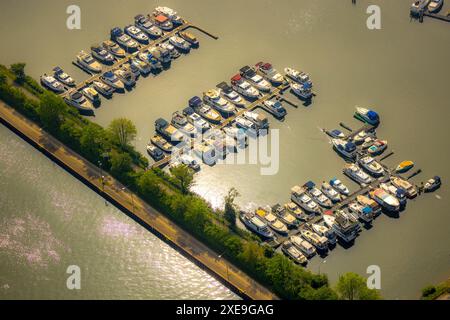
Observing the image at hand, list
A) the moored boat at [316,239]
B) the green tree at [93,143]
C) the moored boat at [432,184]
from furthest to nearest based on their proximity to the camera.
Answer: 1. the green tree at [93,143]
2. the moored boat at [432,184]
3. the moored boat at [316,239]

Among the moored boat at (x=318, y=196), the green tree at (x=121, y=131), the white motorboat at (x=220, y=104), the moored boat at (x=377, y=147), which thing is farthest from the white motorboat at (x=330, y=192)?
the green tree at (x=121, y=131)

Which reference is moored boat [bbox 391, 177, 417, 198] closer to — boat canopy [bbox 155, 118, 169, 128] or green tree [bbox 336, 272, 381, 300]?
green tree [bbox 336, 272, 381, 300]

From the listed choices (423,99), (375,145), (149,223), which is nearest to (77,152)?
(149,223)

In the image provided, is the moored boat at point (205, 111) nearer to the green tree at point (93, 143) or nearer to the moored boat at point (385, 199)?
the green tree at point (93, 143)

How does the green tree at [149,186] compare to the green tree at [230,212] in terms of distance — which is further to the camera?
the green tree at [149,186]

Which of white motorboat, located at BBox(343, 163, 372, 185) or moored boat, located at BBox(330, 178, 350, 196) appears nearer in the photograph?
moored boat, located at BBox(330, 178, 350, 196)

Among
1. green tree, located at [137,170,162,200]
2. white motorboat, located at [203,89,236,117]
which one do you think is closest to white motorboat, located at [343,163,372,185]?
white motorboat, located at [203,89,236,117]

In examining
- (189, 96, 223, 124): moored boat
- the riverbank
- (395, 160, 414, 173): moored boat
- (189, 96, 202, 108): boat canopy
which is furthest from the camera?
(189, 96, 202, 108): boat canopy

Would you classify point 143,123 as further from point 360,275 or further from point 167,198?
point 360,275
